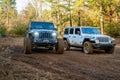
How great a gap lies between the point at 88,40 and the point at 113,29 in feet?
78.2

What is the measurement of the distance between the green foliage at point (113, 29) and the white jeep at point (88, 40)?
20520 mm

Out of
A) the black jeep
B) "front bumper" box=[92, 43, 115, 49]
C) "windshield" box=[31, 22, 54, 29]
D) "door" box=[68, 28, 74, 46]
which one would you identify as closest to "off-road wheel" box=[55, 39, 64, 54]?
the black jeep

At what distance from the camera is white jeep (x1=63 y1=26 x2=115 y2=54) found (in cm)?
1947

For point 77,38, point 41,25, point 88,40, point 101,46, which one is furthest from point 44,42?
point 101,46

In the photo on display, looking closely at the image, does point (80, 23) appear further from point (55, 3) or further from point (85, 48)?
point (85, 48)

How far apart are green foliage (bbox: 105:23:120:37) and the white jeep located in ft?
67.3

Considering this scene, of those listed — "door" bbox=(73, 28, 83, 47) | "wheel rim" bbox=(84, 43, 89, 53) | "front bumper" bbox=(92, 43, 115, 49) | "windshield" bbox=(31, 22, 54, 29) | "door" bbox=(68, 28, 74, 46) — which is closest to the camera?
"front bumper" bbox=(92, 43, 115, 49)

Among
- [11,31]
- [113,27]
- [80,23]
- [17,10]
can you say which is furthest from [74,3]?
[17,10]

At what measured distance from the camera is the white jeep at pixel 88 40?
19469 millimetres

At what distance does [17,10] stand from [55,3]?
51.1 metres

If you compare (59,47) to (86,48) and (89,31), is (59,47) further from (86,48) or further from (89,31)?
(89,31)

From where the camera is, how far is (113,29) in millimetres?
43094

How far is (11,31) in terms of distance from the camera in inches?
2437

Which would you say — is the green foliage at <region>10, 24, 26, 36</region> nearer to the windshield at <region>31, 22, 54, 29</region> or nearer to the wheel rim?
the windshield at <region>31, 22, 54, 29</region>
